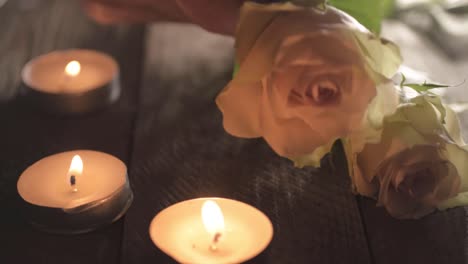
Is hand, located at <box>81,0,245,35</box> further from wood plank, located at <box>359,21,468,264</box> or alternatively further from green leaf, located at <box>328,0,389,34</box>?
wood plank, located at <box>359,21,468,264</box>

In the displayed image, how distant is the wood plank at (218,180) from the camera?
62 cm

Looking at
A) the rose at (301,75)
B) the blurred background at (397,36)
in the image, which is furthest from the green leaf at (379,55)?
the blurred background at (397,36)

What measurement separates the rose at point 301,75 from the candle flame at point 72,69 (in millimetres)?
332

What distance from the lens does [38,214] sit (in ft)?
2.05

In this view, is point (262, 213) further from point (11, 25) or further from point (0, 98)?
point (11, 25)

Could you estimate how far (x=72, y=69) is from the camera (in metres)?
0.87

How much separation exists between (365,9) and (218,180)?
229 millimetres

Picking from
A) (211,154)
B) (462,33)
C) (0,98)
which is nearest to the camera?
(211,154)

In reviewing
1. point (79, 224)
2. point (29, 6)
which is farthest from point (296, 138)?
point (29, 6)

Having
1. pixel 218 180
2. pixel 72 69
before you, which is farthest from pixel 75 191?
pixel 72 69

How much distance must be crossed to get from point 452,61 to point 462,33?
93 mm

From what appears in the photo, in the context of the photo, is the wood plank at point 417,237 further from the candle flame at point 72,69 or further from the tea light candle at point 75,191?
the candle flame at point 72,69

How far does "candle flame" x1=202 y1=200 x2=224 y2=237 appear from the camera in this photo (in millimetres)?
595

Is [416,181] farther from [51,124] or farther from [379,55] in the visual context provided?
[51,124]
